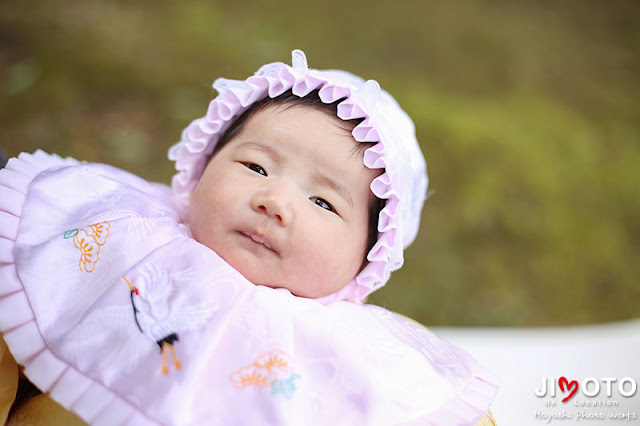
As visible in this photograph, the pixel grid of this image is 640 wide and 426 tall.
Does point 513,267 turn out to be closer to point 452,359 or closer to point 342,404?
point 452,359

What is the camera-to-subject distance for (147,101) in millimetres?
2746

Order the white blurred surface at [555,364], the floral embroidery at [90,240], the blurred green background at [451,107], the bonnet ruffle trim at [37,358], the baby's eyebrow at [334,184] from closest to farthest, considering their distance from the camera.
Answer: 1. the bonnet ruffle trim at [37,358]
2. the floral embroidery at [90,240]
3. the baby's eyebrow at [334,184]
4. the white blurred surface at [555,364]
5. the blurred green background at [451,107]

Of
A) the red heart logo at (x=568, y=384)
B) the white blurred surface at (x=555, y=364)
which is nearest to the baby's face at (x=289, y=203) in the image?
the white blurred surface at (x=555, y=364)

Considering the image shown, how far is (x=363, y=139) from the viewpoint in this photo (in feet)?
3.45

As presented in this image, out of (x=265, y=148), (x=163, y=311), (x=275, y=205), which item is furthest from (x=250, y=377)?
(x=265, y=148)

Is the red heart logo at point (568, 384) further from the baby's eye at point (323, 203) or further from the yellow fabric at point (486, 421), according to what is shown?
the baby's eye at point (323, 203)

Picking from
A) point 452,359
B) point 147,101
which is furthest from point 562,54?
point 452,359

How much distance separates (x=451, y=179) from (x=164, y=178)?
1211 millimetres

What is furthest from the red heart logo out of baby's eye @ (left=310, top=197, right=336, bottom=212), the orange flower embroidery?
the orange flower embroidery

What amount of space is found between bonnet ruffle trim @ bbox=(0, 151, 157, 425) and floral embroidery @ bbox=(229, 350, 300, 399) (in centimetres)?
12

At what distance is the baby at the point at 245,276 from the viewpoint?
0.79m

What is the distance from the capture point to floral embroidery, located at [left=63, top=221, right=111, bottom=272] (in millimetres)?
887

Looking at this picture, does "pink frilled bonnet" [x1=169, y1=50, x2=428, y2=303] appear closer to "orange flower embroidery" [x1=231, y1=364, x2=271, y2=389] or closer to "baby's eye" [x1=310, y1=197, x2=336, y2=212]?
"baby's eye" [x1=310, y1=197, x2=336, y2=212]

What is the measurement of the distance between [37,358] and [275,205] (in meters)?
0.37
